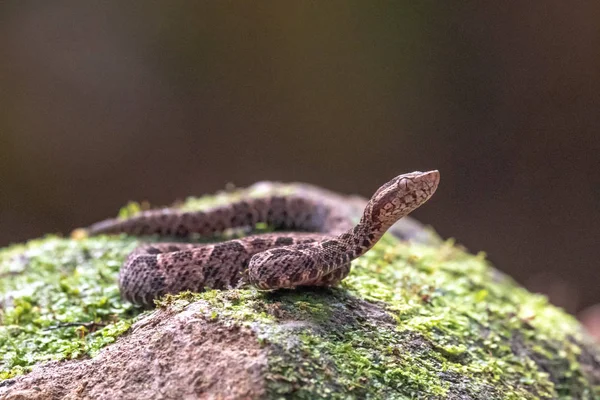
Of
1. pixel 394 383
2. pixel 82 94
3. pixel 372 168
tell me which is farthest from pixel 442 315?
pixel 82 94

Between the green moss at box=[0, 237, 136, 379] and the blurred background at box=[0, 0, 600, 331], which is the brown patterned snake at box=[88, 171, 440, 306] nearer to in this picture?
the green moss at box=[0, 237, 136, 379]

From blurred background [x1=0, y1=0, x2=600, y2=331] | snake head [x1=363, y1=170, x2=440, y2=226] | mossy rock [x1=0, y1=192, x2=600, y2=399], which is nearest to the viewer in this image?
mossy rock [x1=0, y1=192, x2=600, y2=399]

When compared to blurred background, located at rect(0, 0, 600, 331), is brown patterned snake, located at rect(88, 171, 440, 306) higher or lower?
lower

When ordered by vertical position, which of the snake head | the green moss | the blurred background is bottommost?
the green moss

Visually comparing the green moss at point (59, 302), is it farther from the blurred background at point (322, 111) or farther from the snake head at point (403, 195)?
the blurred background at point (322, 111)

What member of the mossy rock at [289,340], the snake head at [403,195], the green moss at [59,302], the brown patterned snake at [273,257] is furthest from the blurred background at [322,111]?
the snake head at [403,195]

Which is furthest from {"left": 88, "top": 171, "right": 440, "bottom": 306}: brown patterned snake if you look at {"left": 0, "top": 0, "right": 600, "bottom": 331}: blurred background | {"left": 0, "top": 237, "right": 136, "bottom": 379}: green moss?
{"left": 0, "top": 0, "right": 600, "bottom": 331}: blurred background
